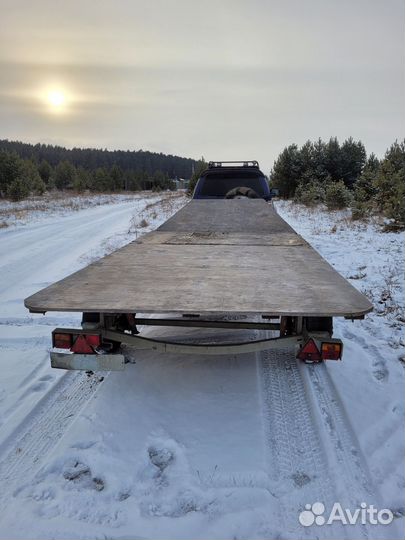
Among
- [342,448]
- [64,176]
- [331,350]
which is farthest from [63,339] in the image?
[64,176]

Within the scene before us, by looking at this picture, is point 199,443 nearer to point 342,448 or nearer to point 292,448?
point 292,448

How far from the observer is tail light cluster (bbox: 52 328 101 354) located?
113 inches

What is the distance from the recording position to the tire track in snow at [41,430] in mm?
2476

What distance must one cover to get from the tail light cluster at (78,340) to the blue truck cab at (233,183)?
22.3 feet

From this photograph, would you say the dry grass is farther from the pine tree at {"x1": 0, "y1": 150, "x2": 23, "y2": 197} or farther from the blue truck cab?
the blue truck cab

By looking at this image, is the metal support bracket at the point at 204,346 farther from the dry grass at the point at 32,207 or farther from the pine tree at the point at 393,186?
the dry grass at the point at 32,207

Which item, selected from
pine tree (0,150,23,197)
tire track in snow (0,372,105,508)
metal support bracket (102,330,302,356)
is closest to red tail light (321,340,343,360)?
metal support bracket (102,330,302,356)

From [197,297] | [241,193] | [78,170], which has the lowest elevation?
[197,297]

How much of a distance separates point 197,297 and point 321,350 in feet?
3.59

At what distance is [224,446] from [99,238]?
1070 cm

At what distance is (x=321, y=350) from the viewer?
2.80 meters

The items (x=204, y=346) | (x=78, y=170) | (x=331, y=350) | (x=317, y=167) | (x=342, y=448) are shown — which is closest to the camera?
(x=342, y=448)

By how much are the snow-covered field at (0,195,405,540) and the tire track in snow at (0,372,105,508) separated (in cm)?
1

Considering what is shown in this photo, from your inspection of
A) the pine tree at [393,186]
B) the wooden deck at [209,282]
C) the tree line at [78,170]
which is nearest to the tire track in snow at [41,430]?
the wooden deck at [209,282]
